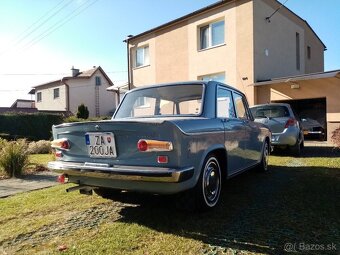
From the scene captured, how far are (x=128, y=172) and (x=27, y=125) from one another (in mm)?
19189

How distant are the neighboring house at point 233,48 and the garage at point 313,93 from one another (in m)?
0.06

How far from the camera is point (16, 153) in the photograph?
783 cm

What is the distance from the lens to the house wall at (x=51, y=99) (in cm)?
3856

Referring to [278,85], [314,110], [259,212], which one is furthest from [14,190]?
[314,110]

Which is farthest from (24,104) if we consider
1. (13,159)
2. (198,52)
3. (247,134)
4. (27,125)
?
(247,134)

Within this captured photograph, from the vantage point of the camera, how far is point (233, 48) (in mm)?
16391

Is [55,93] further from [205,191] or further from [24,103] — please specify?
[205,191]

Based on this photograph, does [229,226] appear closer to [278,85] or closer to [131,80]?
[278,85]

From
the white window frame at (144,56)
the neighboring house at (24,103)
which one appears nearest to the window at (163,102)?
the white window frame at (144,56)

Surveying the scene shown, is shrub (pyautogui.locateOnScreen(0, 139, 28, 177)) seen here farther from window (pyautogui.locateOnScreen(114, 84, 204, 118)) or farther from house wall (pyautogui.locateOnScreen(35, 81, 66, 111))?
house wall (pyautogui.locateOnScreen(35, 81, 66, 111))

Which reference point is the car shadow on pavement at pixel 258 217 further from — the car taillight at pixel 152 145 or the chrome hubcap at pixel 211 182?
the car taillight at pixel 152 145

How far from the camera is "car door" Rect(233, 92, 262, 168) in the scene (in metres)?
5.60

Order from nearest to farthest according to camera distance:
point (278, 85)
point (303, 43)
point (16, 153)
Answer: point (16, 153) < point (278, 85) < point (303, 43)

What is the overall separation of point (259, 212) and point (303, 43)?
1866cm
